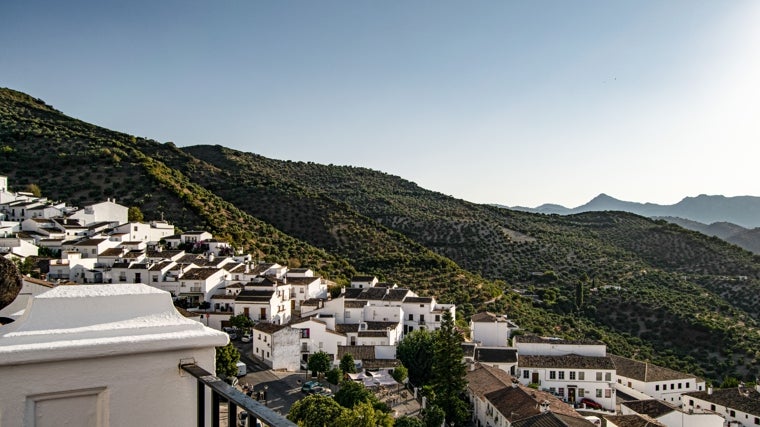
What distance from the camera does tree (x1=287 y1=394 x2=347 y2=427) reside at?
18.3 metres

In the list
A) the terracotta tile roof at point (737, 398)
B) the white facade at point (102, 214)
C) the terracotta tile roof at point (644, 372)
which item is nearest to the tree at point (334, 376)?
the terracotta tile roof at point (644, 372)

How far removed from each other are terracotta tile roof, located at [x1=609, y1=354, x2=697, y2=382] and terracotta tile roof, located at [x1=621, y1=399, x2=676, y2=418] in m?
3.62

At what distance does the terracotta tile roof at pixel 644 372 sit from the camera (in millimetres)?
31761

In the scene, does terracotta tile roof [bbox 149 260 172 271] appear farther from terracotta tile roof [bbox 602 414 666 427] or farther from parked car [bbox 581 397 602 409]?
parked car [bbox 581 397 602 409]

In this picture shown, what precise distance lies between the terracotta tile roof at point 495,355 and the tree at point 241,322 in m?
12.8

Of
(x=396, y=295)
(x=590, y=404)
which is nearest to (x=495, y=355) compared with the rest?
(x=590, y=404)

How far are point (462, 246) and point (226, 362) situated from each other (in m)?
41.2

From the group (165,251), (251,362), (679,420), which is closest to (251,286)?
(251,362)

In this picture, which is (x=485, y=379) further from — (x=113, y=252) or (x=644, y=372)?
(x=113, y=252)

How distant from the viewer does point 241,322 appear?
29500mm

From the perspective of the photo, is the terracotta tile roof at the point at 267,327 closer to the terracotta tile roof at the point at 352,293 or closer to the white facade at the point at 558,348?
the terracotta tile roof at the point at 352,293

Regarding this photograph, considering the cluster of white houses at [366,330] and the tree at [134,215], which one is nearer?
the cluster of white houses at [366,330]

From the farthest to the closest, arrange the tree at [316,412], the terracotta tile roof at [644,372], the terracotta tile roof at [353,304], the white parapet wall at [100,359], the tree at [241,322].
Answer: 1. the terracotta tile roof at [353,304]
2. the terracotta tile roof at [644,372]
3. the tree at [241,322]
4. the tree at [316,412]
5. the white parapet wall at [100,359]

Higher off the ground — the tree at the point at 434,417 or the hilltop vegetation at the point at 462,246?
the hilltop vegetation at the point at 462,246
